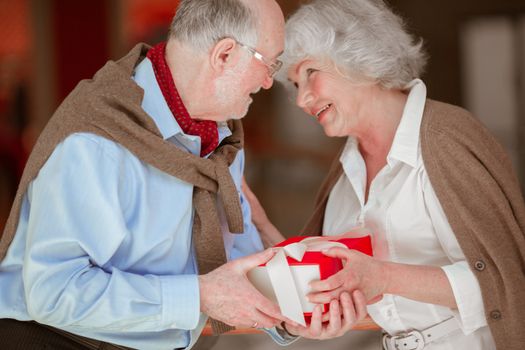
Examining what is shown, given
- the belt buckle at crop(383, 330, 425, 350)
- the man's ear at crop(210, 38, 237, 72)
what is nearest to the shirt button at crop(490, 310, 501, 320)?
the belt buckle at crop(383, 330, 425, 350)

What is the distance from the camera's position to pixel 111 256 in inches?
65.2

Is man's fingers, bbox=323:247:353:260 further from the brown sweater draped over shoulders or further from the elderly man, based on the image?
the brown sweater draped over shoulders

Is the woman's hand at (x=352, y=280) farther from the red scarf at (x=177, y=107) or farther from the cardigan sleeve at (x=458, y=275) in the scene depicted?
the red scarf at (x=177, y=107)

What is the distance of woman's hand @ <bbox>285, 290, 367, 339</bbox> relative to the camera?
173cm

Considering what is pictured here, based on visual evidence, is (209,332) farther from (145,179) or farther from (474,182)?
(474,182)

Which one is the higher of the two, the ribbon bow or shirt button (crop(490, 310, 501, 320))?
the ribbon bow

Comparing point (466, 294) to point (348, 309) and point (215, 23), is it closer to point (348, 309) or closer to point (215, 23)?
point (348, 309)

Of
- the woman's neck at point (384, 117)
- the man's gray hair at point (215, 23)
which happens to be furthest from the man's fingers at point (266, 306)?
the woman's neck at point (384, 117)

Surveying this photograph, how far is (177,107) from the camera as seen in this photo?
1.82m

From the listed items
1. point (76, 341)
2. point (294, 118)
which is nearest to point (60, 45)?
point (294, 118)

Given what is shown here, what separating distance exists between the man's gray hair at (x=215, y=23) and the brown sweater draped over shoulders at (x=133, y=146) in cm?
16

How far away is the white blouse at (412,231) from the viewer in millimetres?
2006

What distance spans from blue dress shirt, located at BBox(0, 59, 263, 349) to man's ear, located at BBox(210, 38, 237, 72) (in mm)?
183

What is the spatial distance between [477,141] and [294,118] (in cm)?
712
